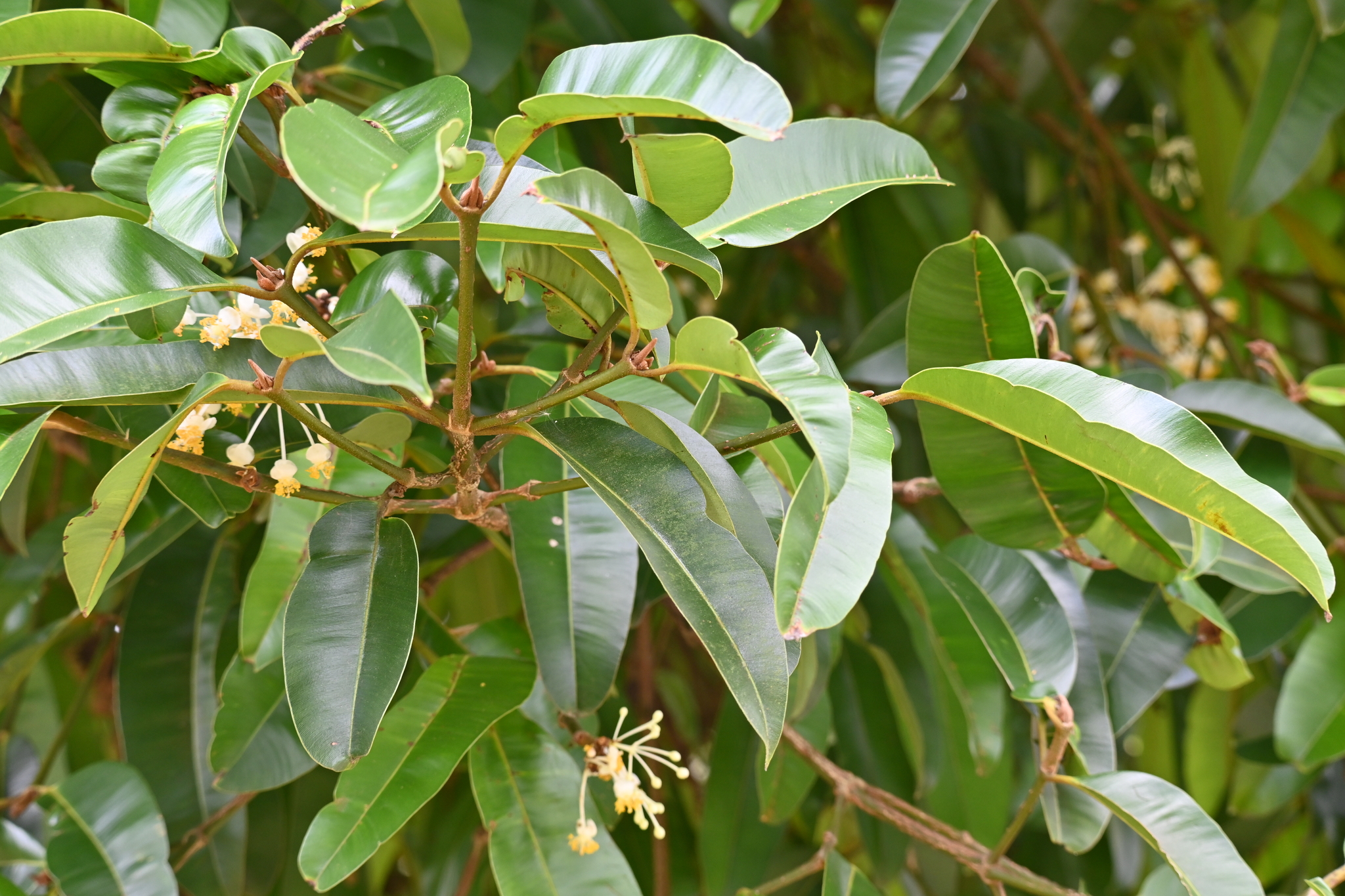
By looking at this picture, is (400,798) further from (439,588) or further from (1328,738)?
(1328,738)

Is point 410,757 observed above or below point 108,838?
above

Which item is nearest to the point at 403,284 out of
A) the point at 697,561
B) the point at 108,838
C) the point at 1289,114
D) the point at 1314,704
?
the point at 697,561

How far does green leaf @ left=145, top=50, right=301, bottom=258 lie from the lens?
1.28 feet

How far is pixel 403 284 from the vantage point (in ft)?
1.58

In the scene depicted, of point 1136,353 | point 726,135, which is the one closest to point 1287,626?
point 1136,353

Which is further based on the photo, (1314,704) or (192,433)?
(1314,704)

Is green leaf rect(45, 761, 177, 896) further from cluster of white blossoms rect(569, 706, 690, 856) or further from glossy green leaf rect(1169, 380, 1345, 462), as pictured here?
glossy green leaf rect(1169, 380, 1345, 462)

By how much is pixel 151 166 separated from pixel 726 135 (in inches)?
18.9

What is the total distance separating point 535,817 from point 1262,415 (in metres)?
0.63

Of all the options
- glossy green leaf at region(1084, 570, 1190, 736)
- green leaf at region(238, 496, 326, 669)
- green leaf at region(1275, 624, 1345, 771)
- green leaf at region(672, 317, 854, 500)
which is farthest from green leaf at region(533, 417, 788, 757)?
green leaf at region(1275, 624, 1345, 771)

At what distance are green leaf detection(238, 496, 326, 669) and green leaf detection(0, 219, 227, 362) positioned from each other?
0.23 metres

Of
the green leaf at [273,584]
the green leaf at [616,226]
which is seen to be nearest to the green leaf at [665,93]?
the green leaf at [616,226]

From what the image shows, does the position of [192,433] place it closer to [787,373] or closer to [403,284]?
[403,284]

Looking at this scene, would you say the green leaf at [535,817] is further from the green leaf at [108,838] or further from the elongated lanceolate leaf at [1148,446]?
the elongated lanceolate leaf at [1148,446]
